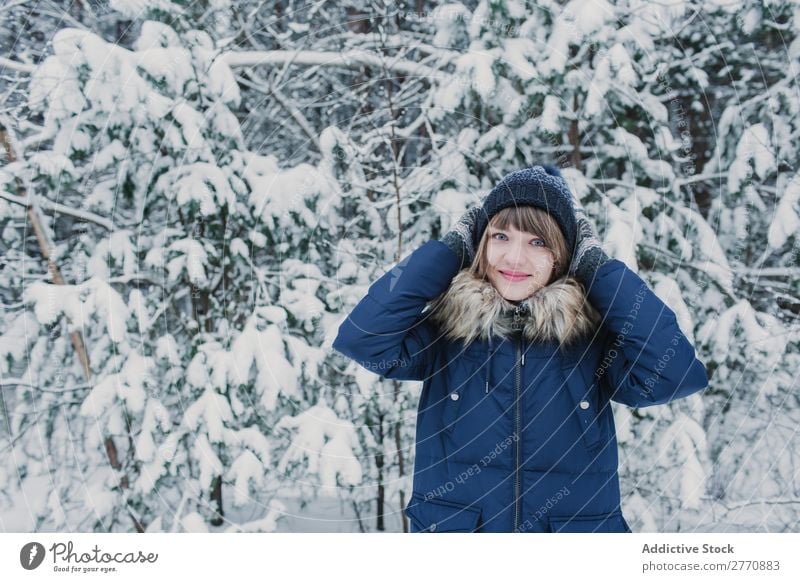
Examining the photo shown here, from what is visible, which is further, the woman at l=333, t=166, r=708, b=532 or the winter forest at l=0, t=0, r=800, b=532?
the winter forest at l=0, t=0, r=800, b=532

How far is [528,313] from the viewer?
5.41 ft

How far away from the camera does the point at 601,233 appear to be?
278 centimetres

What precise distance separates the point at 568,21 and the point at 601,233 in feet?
3.15

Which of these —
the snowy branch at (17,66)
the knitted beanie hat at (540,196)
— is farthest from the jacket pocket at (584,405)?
the snowy branch at (17,66)

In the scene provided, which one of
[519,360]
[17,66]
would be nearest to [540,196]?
[519,360]

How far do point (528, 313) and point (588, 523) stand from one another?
64 centimetres

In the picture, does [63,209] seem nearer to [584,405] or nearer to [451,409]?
[451,409]

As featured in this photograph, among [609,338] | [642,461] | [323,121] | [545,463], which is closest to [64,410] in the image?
[323,121]

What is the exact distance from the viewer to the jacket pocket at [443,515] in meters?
1.64

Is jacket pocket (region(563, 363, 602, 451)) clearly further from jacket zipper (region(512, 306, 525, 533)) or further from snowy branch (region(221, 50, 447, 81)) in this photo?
snowy branch (region(221, 50, 447, 81))
